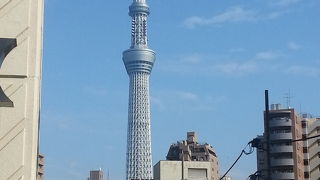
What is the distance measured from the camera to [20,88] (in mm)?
16922

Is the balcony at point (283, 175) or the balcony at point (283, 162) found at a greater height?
the balcony at point (283, 162)

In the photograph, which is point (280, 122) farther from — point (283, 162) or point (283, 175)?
point (283, 175)

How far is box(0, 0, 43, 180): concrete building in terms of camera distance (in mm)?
16578

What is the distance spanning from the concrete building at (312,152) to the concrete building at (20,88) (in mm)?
147749

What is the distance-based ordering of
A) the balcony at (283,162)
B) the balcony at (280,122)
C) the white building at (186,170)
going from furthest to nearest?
the balcony at (280,122) → the balcony at (283,162) → the white building at (186,170)

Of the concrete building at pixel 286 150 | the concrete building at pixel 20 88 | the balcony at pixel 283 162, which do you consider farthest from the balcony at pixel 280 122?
the concrete building at pixel 20 88

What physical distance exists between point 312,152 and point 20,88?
496 feet

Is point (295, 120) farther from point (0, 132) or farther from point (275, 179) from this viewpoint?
point (0, 132)

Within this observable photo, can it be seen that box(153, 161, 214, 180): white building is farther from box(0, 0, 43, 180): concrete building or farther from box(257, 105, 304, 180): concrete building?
box(0, 0, 43, 180): concrete building

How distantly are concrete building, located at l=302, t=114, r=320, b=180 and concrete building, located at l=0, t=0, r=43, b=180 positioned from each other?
485 ft

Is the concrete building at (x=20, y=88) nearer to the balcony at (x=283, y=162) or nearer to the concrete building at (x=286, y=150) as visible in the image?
the concrete building at (x=286, y=150)

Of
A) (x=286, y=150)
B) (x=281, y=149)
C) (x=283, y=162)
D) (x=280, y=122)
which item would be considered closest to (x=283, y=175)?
(x=283, y=162)

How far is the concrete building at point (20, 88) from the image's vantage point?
54.4 feet

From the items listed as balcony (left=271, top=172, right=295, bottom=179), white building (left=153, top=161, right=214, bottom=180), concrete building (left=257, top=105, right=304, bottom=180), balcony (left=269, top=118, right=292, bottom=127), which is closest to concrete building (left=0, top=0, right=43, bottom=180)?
white building (left=153, top=161, right=214, bottom=180)
